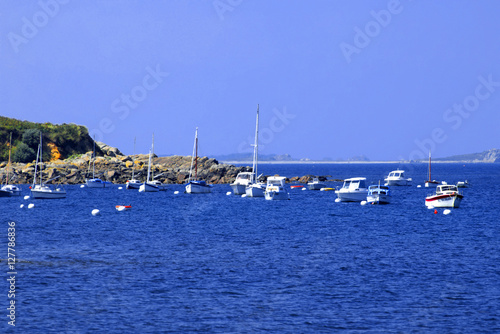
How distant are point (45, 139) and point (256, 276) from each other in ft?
460

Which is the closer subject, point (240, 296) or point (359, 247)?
point (240, 296)

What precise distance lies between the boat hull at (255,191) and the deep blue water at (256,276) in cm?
3496

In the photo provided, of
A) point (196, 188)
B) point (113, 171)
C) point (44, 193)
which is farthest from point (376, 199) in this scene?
point (113, 171)

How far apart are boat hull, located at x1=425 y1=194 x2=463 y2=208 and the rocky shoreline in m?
76.8

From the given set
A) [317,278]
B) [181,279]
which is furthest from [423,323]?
[181,279]

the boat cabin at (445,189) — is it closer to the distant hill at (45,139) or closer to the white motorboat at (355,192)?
the white motorboat at (355,192)

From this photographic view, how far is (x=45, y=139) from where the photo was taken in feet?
525

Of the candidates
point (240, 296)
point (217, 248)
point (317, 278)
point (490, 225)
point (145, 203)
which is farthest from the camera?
point (145, 203)

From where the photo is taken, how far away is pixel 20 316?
2369 centimetres

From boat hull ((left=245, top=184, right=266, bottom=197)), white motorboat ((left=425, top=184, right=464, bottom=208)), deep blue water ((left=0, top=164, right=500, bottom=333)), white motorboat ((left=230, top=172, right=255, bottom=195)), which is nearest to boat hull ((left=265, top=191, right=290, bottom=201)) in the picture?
boat hull ((left=245, top=184, right=266, bottom=197))

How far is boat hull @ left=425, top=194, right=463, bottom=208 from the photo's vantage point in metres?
74.2

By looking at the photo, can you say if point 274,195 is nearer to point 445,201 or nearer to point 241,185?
point 241,185

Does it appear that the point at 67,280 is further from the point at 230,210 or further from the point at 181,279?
the point at 230,210

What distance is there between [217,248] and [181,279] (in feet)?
36.7
